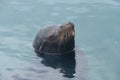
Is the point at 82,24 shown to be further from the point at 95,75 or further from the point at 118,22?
the point at 95,75

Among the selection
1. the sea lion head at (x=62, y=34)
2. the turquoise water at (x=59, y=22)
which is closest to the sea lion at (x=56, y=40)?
the sea lion head at (x=62, y=34)

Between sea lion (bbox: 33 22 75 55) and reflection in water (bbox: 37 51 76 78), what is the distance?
9 cm

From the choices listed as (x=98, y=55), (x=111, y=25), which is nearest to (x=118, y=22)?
(x=111, y=25)

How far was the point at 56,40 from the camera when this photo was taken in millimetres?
8125

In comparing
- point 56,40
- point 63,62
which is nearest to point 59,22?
point 56,40

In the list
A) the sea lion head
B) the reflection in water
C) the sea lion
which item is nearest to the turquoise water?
the reflection in water

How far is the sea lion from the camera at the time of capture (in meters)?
7.98

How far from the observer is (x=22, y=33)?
9398 mm

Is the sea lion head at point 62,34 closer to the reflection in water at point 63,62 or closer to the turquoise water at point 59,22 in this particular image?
the reflection in water at point 63,62

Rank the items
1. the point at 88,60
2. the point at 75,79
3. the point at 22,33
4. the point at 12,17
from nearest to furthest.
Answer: the point at 75,79, the point at 88,60, the point at 22,33, the point at 12,17

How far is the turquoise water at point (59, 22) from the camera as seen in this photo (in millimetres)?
7641

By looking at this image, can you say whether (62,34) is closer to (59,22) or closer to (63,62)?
(63,62)

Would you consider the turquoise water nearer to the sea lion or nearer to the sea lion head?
the sea lion

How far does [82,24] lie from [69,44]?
1.58 metres
